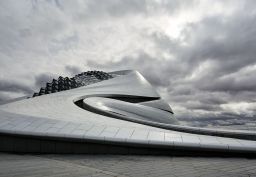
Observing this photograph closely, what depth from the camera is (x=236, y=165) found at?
5.82 metres

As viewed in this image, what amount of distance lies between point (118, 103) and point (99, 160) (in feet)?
35.8

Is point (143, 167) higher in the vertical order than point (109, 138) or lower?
lower

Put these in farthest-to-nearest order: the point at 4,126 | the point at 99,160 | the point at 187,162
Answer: the point at 4,126
the point at 99,160
the point at 187,162

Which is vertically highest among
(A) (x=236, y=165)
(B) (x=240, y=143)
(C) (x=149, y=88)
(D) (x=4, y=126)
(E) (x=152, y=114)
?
(C) (x=149, y=88)

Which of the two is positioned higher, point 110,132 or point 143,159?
point 110,132

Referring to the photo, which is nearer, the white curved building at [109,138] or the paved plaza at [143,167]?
the paved plaza at [143,167]

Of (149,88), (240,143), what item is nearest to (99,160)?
(240,143)

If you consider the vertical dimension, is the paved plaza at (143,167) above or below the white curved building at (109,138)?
below

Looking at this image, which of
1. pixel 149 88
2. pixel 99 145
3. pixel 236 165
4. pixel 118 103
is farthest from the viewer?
pixel 149 88

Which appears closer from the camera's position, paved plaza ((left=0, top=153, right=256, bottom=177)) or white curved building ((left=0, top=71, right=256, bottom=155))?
paved plaza ((left=0, top=153, right=256, bottom=177))

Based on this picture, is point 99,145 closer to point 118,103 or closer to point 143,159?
point 143,159

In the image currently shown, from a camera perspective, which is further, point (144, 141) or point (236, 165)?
point (144, 141)

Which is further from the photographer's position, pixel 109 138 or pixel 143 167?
pixel 109 138

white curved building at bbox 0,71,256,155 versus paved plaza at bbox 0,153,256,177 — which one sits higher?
white curved building at bbox 0,71,256,155
